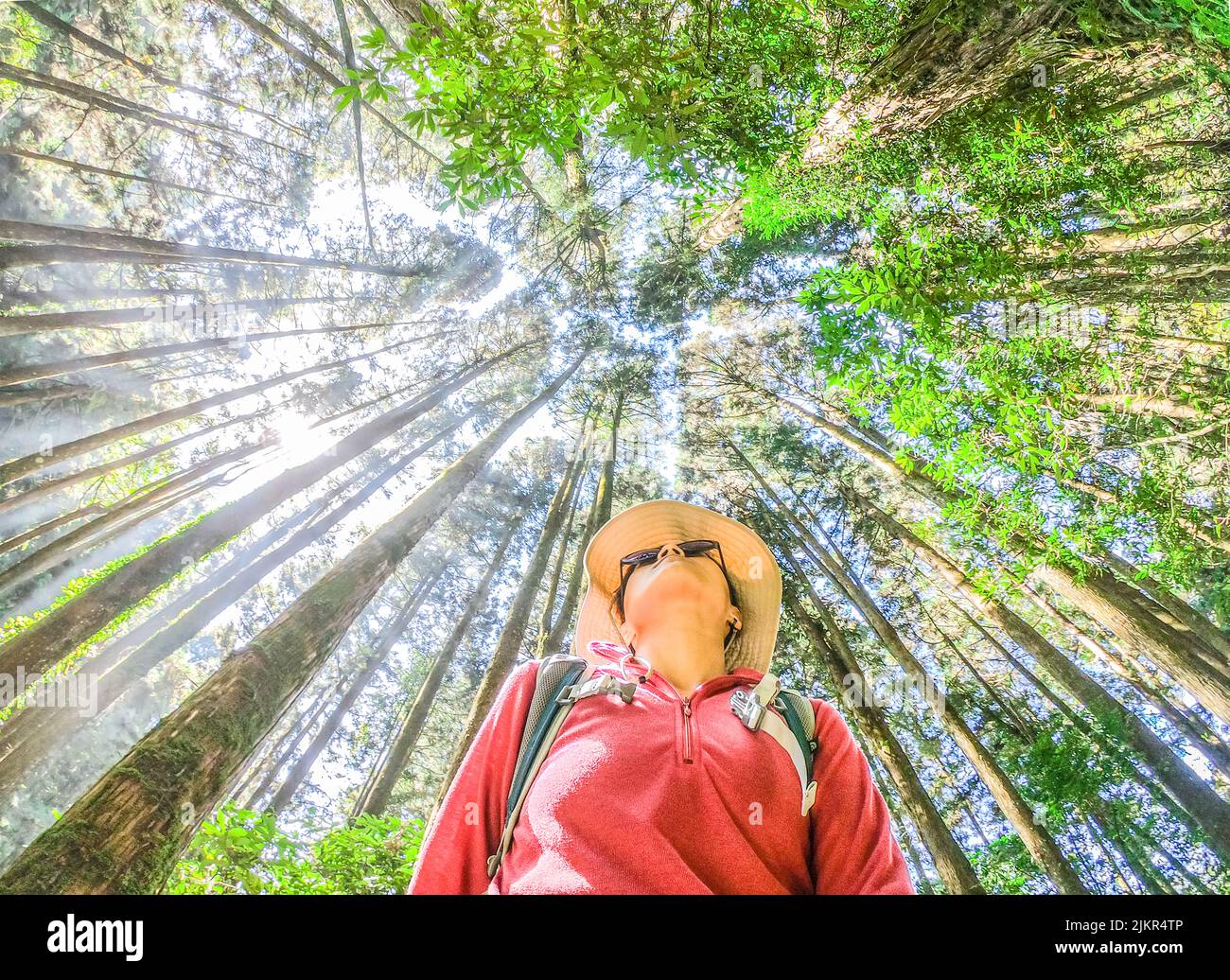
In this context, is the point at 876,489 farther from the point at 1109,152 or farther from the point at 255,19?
the point at 255,19

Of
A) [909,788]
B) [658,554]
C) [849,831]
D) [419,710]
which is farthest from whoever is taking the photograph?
[419,710]

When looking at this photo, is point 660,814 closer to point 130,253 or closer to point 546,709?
point 546,709

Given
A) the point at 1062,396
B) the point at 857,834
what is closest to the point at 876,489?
the point at 1062,396

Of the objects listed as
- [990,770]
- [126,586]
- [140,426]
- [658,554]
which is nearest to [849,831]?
[658,554]

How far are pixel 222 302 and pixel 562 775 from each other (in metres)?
13.7

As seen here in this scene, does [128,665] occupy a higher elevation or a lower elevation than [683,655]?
lower

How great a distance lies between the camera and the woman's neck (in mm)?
2375

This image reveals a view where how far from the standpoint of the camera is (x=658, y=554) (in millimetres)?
2881

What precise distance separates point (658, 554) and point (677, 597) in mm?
371

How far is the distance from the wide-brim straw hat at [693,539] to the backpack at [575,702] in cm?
83

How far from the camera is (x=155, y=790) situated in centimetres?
330

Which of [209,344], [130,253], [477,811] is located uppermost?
[130,253]

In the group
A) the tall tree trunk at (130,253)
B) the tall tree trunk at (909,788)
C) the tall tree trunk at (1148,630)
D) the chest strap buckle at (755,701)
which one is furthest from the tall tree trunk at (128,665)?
the tall tree trunk at (1148,630)

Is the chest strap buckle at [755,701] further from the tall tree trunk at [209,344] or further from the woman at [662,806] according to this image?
the tall tree trunk at [209,344]
